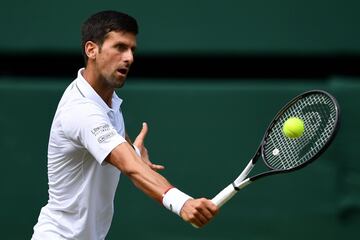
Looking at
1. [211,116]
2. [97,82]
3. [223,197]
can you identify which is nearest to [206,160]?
[211,116]

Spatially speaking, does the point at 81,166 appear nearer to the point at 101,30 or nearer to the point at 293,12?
the point at 101,30

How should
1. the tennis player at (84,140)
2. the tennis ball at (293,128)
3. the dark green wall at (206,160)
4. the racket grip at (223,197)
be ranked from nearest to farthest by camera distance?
the racket grip at (223,197), the tennis player at (84,140), the tennis ball at (293,128), the dark green wall at (206,160)

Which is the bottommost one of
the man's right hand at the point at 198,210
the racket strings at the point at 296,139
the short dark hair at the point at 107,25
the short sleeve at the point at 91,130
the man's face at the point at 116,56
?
the man's right hand at the point at 198,210

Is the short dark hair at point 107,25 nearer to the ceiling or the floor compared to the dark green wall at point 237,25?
nearer to the floor

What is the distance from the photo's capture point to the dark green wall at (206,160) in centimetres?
495

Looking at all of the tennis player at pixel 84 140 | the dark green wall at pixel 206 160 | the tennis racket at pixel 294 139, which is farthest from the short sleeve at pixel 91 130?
the dark green wall at pixel 206 160

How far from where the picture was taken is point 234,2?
197 inches

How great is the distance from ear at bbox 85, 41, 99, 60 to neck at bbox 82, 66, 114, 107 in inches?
2.0

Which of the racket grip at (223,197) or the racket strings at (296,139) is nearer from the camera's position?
the racket grip at (223,197)

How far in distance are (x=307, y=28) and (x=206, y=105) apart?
77 centimetres

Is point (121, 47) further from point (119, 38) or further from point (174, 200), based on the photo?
Result: point (174, 200)

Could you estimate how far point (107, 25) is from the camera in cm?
323

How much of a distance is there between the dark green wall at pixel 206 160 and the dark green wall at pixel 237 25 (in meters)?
0.22

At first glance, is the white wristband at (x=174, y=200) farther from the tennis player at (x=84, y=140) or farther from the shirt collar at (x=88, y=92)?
the shirt collar at (x=88, y=92)
